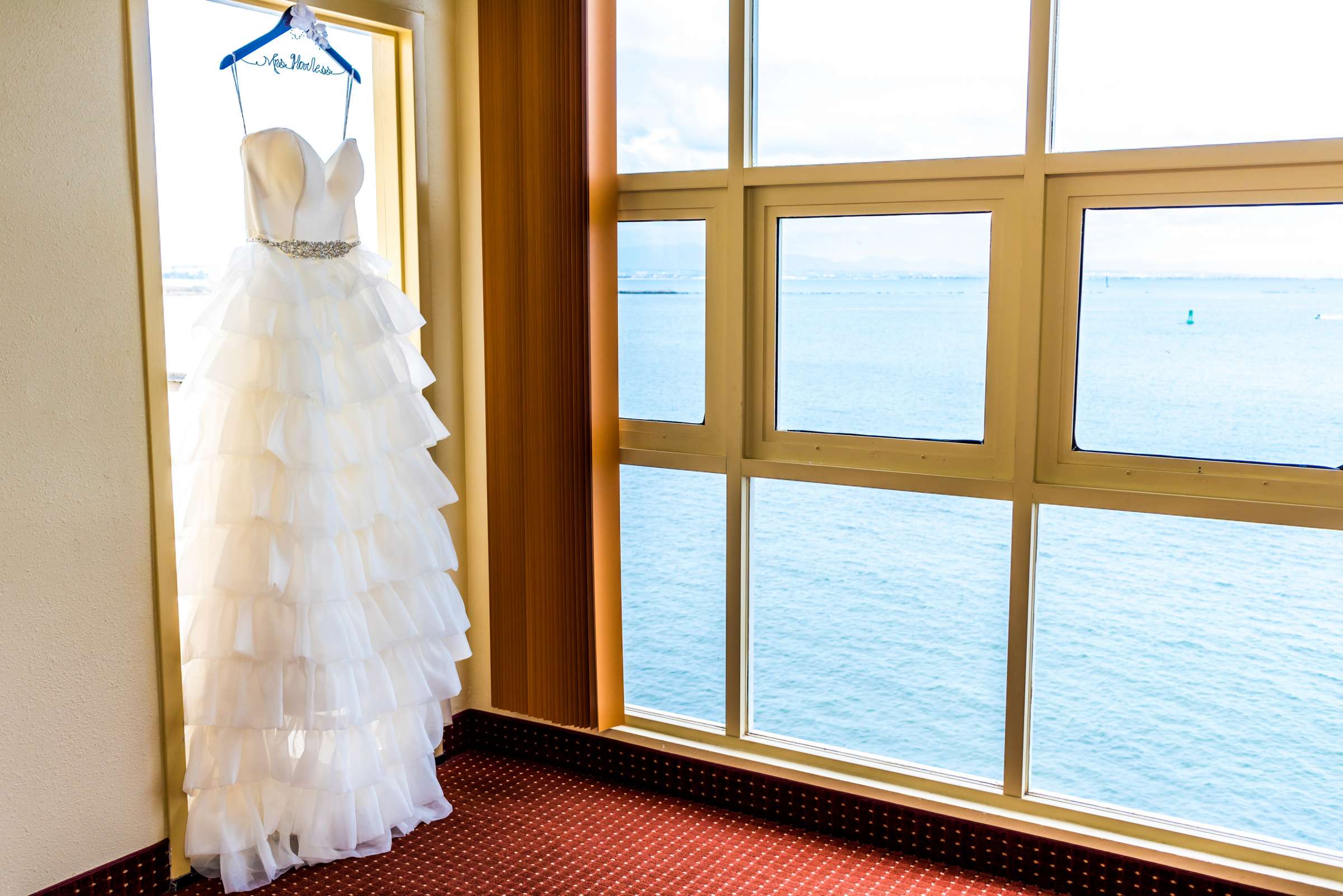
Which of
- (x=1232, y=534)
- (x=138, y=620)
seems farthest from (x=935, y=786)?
(x=138, y=620)

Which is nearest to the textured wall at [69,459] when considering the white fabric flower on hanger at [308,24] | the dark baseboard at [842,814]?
the white fabric flower on hanger at [308,24]

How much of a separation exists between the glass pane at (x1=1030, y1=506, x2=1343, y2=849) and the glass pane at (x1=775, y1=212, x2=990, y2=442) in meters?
0.40

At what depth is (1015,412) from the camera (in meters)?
Result: 2.48

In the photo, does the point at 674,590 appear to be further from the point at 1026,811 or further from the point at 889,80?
the point at 889,80

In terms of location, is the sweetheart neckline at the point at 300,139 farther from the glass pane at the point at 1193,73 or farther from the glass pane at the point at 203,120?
the glass pane at the point at 1193,73

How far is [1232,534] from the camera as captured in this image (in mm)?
2291

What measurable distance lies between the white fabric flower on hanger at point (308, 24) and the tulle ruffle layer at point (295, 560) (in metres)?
0.51

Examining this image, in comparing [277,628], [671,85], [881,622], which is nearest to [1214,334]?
[881,622]

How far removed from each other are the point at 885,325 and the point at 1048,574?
0.72 m

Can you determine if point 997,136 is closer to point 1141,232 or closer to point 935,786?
point 1141,232

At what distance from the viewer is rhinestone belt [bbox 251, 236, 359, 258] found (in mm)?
2467

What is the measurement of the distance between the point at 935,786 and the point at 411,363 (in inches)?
66.0

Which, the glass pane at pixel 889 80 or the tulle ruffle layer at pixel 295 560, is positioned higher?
the glass pane at pixel 889 80

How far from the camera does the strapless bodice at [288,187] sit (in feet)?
8.00
